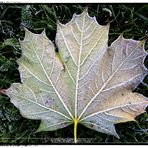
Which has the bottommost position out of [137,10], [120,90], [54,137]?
[54,137]

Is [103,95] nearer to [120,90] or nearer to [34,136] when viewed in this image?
[120,90]

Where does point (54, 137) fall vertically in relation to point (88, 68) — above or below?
below

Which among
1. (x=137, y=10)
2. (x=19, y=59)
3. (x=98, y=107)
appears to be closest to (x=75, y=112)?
(x=98, y=107)
